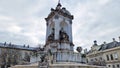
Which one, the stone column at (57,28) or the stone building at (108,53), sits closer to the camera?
the stone column at (57,28)

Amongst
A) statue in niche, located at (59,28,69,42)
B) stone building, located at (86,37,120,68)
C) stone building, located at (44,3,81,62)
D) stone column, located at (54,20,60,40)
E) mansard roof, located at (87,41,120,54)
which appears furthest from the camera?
mansard roof, located at (87,41,120,54)

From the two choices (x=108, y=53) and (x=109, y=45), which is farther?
(x=109, y=45)

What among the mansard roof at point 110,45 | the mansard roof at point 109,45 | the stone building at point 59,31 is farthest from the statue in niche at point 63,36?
the mansard roof at point 110,45

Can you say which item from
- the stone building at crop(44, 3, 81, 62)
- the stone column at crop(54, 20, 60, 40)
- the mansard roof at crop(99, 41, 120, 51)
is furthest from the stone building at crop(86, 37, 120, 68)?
the stone column at crop(54, 20, 60, 40)

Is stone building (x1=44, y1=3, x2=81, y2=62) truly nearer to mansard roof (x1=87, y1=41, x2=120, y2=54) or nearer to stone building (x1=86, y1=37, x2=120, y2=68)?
stone building (x1=86, y1=37, x2=120, y2=68)

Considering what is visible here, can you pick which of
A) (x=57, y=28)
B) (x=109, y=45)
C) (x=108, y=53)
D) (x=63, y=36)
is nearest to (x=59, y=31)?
(x=57, y=28)

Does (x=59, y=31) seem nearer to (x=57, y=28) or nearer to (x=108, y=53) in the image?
(x=57, y=28)

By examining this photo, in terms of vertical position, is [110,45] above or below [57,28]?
below

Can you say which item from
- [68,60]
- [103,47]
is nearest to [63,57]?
[68,60]

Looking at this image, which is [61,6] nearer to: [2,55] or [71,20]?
[71,20]

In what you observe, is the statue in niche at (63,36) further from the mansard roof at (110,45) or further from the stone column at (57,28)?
the mansard roof at (110,45)

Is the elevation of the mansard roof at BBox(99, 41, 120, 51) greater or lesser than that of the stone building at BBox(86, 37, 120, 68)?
greater

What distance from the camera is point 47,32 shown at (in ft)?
71.4

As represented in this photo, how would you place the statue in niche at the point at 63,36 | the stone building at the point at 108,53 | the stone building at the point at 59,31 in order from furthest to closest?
the stone building at the point at 108,53 < the statue in niche at the point at 63,36 < the stone building at the point at 59,31
